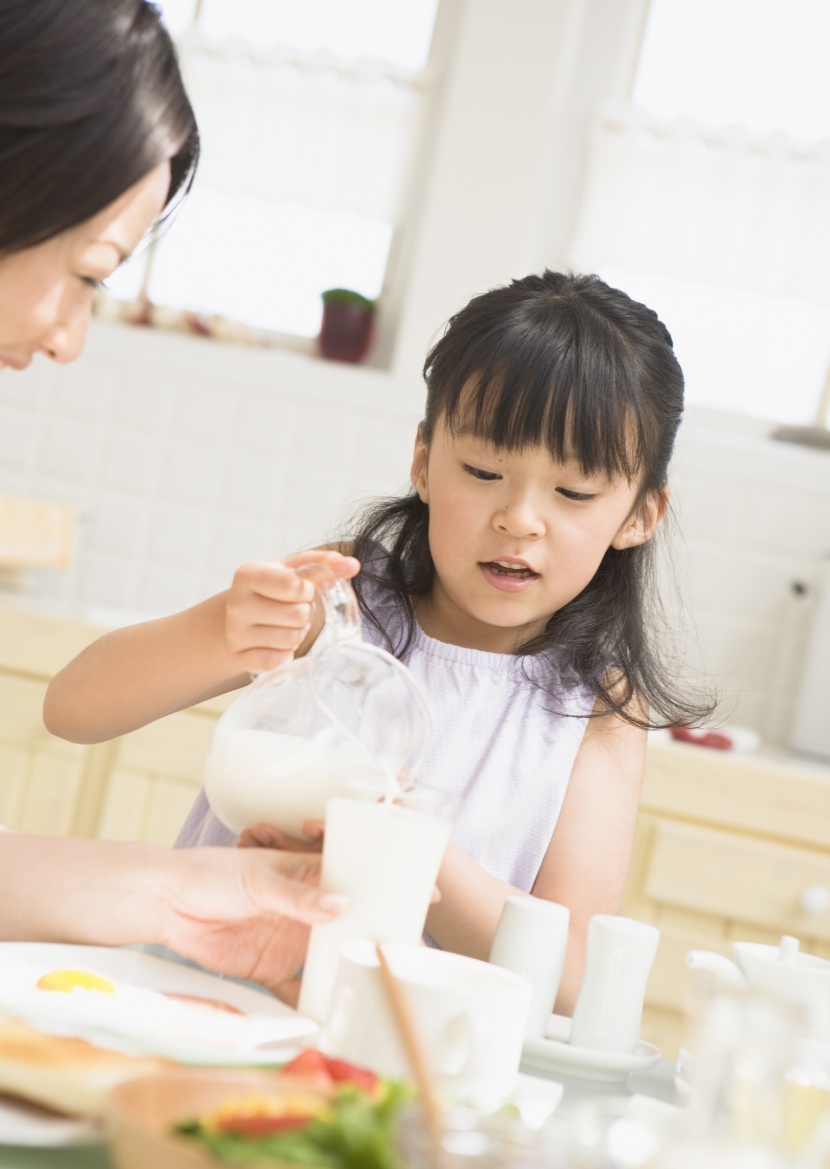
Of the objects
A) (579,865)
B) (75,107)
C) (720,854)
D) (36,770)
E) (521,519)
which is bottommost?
(36,770)

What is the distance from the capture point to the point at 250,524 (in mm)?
2998

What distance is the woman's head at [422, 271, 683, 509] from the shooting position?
4.35 feet

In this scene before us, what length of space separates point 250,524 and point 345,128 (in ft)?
3.16

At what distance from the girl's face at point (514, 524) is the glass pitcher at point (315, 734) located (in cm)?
41

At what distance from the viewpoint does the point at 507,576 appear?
1353mm

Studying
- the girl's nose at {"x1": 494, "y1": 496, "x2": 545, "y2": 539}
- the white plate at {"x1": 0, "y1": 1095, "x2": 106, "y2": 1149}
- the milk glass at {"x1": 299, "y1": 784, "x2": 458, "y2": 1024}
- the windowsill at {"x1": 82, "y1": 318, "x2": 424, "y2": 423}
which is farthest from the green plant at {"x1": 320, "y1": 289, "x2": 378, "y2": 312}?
the white plate at {"x1": 0, "y1": 1095, "x2": 106, "y2": 1149}

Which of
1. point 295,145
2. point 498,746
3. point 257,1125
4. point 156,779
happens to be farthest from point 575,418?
point 295,145

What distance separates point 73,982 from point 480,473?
29.2 inches

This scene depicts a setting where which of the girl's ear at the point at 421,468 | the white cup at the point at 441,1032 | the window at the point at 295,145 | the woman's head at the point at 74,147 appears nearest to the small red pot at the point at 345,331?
the window at the point at 295,145

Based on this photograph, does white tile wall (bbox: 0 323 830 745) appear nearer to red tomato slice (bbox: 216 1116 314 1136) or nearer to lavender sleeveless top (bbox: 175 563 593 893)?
lavender sleeveless top (bbox: 175 563 593 893)

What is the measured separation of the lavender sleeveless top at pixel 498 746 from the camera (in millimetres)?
1403

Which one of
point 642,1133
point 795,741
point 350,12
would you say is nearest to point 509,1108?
point 642,1133

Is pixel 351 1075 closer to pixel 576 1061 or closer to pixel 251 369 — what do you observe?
pixel 576 1061

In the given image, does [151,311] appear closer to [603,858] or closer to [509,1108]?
[603,858]
